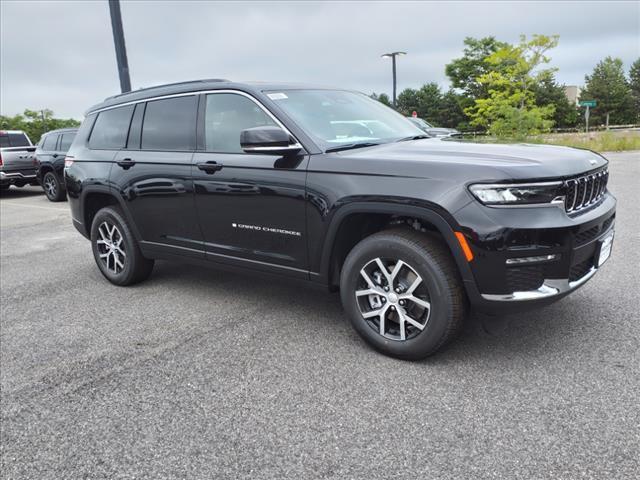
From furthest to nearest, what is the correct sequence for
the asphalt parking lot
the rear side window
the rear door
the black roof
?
the rear side window, the rear door, the black roof, the asphalt parking lot

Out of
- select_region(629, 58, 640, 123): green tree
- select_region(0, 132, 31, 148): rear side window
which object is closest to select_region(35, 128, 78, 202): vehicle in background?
select_region(0, 132, 31, 148): rear side window

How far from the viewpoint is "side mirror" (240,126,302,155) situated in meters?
3.34

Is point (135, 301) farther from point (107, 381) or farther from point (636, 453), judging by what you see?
point (636, 453)

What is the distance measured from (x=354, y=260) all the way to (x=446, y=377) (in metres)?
0.86

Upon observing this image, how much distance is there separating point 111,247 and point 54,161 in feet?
29.3

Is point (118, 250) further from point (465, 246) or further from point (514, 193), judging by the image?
point (514, 193)

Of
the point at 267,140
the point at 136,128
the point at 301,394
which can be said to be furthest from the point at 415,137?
the point at 136,128

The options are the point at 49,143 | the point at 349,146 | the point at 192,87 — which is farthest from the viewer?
the point at 49,143

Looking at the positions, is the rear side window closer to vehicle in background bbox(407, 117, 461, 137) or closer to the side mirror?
vehicle in background bbox(407, 117, 461, 137)

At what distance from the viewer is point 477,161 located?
291cm

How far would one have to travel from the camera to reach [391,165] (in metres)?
3.11

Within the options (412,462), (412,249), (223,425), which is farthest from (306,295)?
(412,462)

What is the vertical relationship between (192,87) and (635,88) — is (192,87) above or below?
below

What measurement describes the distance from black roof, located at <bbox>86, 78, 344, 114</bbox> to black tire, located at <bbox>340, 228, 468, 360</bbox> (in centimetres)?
147
